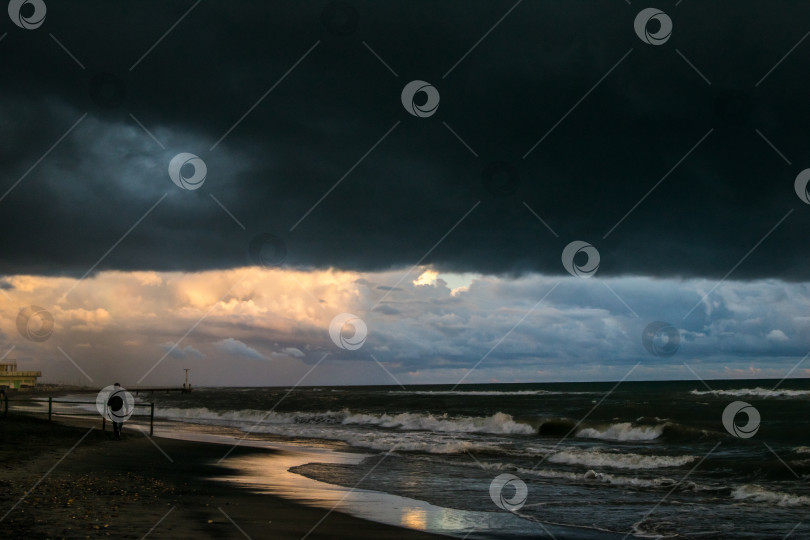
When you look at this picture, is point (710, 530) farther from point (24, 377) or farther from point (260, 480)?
point (24, 377)

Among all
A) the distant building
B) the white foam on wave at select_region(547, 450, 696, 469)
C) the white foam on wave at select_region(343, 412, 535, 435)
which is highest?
the distant building

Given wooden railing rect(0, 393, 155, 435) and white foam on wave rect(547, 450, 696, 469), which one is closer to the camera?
white foam on wave rect(547, 450, 696, 469)

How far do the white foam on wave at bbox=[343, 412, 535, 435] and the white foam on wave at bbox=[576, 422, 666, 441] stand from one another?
14.7 feet

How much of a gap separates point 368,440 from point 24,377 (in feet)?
445

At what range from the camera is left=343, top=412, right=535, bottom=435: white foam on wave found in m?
45.3

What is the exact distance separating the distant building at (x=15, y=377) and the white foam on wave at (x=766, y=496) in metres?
134

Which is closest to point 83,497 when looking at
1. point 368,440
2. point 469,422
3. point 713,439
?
point 368,440

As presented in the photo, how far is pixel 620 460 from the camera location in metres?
24.2

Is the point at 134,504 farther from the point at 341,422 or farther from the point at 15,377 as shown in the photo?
the point at 15,377

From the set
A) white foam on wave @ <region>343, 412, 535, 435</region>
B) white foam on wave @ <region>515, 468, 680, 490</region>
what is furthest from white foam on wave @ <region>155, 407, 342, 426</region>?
white foam on wave @ <region>515, 468, 680, 490</region>

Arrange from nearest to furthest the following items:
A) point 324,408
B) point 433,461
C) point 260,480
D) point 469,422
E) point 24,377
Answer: point 260,480
point 433,461
point 469,422
point 324,408
point 24,377

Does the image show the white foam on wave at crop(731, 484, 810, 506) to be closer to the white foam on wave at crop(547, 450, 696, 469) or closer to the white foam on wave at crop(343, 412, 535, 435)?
the white foam on wave at crop(547, 450, 696, 469)

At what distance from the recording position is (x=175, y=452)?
24750mm

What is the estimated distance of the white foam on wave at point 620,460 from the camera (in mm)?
23875
